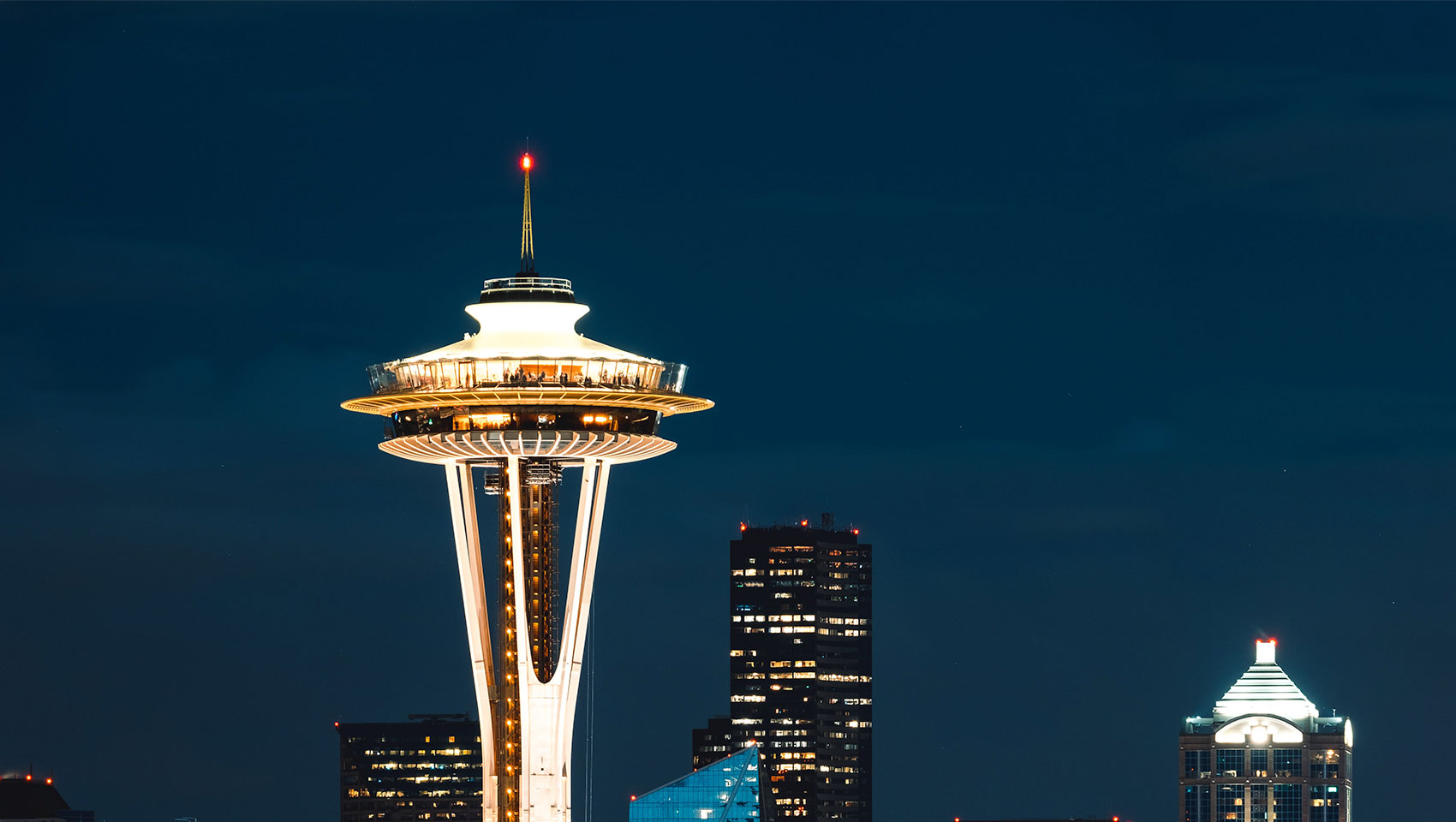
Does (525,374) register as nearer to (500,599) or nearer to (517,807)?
(500,599)

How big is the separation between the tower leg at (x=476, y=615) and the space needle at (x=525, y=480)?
100mm

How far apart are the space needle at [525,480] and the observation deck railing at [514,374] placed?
70mm

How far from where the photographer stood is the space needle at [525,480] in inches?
7461

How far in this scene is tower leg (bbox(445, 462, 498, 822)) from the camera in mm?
190250

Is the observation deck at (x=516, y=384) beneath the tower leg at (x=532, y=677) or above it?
above

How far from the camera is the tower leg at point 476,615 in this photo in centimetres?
19025

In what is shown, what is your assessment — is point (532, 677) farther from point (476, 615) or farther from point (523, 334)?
point (523, 334)

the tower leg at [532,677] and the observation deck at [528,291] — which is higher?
the observation deck at [528,291]

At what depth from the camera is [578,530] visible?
192m

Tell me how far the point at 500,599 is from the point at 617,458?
11.4 m

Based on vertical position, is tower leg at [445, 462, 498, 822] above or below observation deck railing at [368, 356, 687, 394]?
below

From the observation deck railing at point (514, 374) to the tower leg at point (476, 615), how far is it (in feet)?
19.6

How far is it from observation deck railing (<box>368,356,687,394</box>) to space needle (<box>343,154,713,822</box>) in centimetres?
7

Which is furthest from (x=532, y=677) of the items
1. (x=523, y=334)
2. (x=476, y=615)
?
(x=523, y=334)
